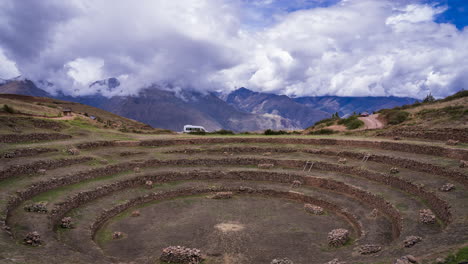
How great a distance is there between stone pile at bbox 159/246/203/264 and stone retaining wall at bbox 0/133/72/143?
2594 centimetres

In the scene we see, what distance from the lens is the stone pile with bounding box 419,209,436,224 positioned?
18.2 meters

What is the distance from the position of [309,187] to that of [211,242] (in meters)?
14.3

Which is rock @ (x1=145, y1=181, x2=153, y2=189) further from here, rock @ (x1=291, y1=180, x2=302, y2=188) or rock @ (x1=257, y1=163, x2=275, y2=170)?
rock @ (x1=291, y1=180, x2=302, y2=188)

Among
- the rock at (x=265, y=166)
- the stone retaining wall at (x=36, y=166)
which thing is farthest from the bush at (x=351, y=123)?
the stone retaining wall at (x=36, y=166)

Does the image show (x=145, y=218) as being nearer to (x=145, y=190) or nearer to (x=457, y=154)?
(x=145, y=190)

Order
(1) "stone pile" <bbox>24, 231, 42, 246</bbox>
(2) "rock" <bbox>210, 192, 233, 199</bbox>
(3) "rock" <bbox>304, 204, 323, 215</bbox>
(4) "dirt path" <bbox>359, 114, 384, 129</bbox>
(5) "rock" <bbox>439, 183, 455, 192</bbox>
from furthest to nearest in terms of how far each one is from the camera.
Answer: (4) "dirt path" <bbox>359, 114, 384, 129</bbox>
(2) "rock" <bbox>210, 192, 233, 199</bbox>
(3) "rock" <bbox>304, 204, 323, 215</bbox>
(5) "rock" <bbox>439, 183, 455, 192</bbox>
(1) "stone pile" <bbox>24, 231, 42, 246</bbox>

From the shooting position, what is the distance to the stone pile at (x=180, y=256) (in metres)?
15.6

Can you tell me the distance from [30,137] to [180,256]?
91.7 ft

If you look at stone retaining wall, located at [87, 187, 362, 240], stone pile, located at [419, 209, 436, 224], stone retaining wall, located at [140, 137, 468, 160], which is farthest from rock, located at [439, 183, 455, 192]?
stone retaining wall, located at [140, 137, 468, 160]

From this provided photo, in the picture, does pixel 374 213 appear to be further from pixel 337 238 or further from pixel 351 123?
pixel 351 123

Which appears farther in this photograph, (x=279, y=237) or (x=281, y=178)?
(x=281, y=178)

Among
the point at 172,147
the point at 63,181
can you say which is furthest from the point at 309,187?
the point at 63,181

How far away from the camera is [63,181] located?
25312 millimetres

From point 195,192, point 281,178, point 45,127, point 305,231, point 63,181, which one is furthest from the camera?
point 45,127
